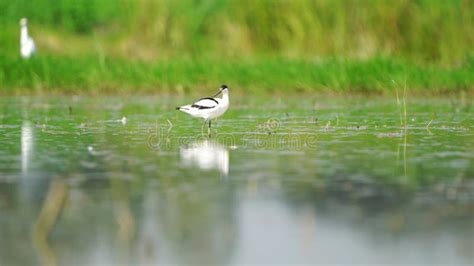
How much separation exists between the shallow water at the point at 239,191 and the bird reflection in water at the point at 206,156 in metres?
0.02

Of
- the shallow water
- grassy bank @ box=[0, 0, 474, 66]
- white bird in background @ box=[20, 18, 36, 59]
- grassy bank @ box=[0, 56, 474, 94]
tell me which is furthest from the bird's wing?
white bird in background @ box=[20, 18, 36, 59]

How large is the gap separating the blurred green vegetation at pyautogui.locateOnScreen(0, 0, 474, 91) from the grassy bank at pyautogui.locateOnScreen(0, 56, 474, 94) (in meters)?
0.02

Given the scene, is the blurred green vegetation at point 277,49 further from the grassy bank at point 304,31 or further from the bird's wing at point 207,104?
the bird's wing at point 207,104

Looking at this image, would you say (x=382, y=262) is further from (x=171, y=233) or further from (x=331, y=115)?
(x=331, y=115)

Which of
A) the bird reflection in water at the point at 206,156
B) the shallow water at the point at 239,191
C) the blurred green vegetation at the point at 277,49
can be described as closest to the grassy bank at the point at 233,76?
the blurred green vegetation at the point at 277,49

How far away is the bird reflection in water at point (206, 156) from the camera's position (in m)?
9.45

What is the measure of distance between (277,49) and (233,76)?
9.24ft

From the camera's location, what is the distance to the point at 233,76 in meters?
19.2

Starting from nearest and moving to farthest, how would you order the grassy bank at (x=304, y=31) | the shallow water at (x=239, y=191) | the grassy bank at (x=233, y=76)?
the shallow water at (x=239, y=191) → the grassy bank at (x=233, y=76) → the grassy bank at (x=304, y=31)

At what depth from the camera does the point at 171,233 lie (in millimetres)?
6523

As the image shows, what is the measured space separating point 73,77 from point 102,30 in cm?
912

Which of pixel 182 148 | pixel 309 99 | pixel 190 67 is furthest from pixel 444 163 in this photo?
pixel 190 67

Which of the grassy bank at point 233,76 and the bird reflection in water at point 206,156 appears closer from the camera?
the bird reflection in water at point 206,156

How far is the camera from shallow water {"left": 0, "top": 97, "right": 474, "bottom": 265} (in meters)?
6.11
